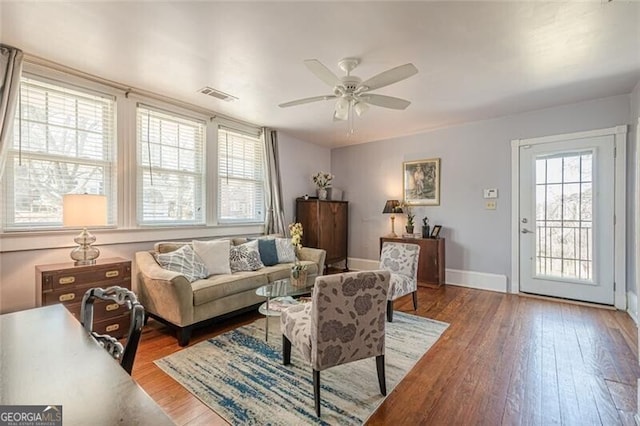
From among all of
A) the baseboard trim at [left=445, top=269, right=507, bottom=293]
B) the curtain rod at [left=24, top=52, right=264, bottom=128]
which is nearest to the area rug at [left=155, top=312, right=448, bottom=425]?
the baseboard trim at [left=445, top=269, right=507, bottom=293]

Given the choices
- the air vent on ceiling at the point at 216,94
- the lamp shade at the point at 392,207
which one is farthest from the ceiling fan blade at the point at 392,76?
the lamp shade at the point at 392,207

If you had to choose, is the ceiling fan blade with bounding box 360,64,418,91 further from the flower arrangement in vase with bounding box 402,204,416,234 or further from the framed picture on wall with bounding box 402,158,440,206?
the flower arrangement in vase with bounding box 402,204,416,234

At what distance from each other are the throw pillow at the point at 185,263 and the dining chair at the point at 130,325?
172cm

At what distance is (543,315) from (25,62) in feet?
19.3

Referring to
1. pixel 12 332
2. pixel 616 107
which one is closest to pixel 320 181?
pixel 616 107

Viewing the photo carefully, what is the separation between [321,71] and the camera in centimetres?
219

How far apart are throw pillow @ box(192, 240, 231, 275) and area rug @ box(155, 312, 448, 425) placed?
740mm

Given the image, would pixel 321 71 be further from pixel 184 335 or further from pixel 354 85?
pixel 184 335

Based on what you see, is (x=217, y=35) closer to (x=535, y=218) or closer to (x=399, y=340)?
(x=399, y=340)

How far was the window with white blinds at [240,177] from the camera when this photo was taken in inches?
167

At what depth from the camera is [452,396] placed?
73.7 inches

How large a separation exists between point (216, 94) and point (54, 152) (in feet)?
5.55
